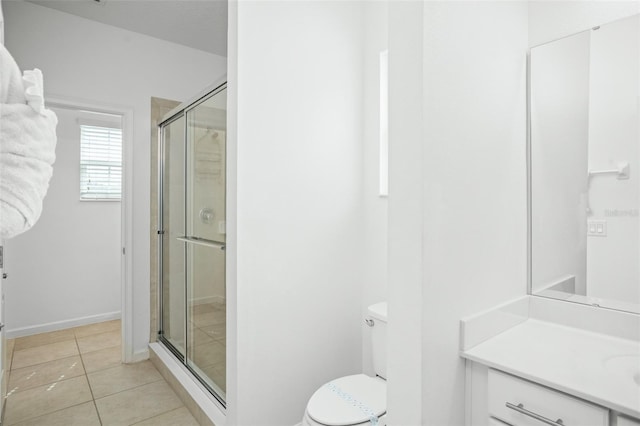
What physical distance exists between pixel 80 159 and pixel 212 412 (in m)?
3.16

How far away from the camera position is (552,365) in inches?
40.1

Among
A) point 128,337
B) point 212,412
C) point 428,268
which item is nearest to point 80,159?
point 128,337

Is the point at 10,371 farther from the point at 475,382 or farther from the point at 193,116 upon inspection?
the point at 475,382

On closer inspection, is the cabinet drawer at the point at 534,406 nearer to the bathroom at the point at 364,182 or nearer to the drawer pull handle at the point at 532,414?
the drawer pull handle at the point at 532,414

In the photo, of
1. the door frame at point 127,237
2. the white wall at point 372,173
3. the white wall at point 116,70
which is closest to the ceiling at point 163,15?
the white wall at point 116,70

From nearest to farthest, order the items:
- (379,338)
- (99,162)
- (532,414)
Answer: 1. (532,414)
2. (379,338)
3. (99,162)

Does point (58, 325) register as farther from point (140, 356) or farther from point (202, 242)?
point (202, 242)

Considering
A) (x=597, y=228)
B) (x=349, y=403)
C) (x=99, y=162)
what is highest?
(x=99, y=162)

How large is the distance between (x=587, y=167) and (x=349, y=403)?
1.29 m

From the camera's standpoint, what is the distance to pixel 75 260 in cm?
366

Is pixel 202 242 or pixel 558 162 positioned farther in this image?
pixel 202 242

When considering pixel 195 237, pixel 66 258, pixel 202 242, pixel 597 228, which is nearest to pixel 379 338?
pixel 597 228

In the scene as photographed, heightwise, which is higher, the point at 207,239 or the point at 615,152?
the point at 615,152

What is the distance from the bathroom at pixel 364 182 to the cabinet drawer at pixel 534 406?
0.34 ft
